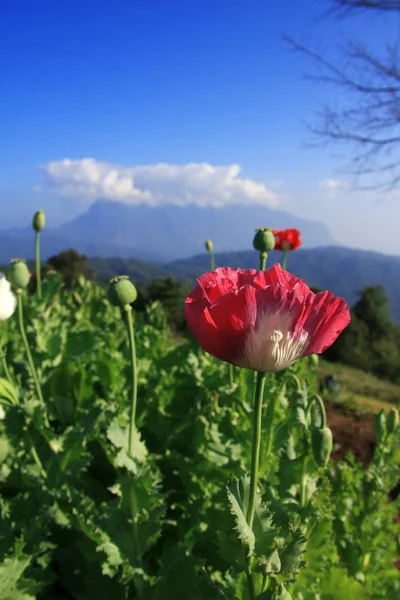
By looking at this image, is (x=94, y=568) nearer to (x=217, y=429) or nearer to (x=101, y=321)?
(x=217, y=429)

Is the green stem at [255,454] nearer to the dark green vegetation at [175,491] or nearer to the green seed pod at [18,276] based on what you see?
the dark green vegetation at [175,491]

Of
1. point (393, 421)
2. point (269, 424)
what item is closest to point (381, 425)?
point (393, 421)

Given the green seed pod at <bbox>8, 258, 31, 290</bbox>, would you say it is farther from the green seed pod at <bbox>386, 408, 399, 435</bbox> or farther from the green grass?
the green grass

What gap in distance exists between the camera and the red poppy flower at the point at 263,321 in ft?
2.60

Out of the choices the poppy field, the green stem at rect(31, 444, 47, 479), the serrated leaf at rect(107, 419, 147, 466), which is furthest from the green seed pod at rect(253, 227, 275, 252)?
the green stem at rect(31, 444, 47, 479)

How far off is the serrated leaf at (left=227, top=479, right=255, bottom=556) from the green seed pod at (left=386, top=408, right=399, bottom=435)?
1.07m

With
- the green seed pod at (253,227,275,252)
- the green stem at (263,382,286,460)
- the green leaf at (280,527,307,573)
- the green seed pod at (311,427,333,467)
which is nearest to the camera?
the green leaf at (280,527,307,573)

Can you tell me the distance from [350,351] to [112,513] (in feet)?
56.0

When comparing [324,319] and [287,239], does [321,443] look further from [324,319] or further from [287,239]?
[287,239]

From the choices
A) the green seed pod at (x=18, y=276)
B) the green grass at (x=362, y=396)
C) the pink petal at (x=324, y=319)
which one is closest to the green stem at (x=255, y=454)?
the pink petal at (x=324, y=319)

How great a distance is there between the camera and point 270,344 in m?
0.79

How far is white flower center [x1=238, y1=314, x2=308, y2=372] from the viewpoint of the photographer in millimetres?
792

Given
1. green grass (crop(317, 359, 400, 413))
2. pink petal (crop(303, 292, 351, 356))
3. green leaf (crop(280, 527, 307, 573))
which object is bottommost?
green grass (crop(317, 359, 400, 413))

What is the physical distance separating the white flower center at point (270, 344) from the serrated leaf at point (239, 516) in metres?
0.27
